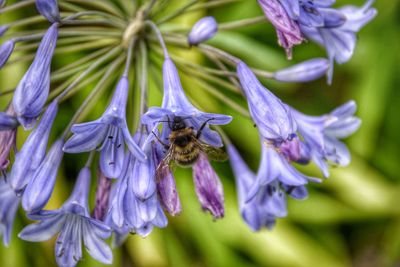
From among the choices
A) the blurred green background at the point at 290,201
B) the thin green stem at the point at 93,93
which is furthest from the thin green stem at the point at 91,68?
the blurred green background at the point at 290,201

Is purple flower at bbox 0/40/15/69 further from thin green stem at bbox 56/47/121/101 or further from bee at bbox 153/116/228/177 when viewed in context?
bee at bbox 153/116/228/177

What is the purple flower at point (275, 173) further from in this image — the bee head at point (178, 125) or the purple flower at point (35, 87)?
the purple flower at point (35, 87)

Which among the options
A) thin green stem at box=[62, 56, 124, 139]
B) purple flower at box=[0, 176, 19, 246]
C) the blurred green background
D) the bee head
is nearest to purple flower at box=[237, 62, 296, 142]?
the bee head

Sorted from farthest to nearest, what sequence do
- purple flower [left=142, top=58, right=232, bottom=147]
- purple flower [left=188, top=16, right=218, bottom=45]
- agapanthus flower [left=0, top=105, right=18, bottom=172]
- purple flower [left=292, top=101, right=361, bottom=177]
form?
purple flower [left=292, top=101, right=361, bottom=177] < purple flower [left=188, top=16, right=218, bottom=45] < agapanthus flower [left=0, top=105, right=18, bottom=172] < purple flower [left=142, top=58, right=232, bottom=147]

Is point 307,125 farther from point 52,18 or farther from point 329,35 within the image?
point 52,18

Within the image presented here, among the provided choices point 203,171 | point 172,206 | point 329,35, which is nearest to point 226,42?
point 329,35

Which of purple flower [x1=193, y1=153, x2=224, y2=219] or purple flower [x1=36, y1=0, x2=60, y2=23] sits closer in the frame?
purple flower [x1=36, y1=0, x2=60, y2=23]

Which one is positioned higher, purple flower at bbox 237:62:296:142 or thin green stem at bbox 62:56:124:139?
thin green stem at bbox 62:56:124:139
